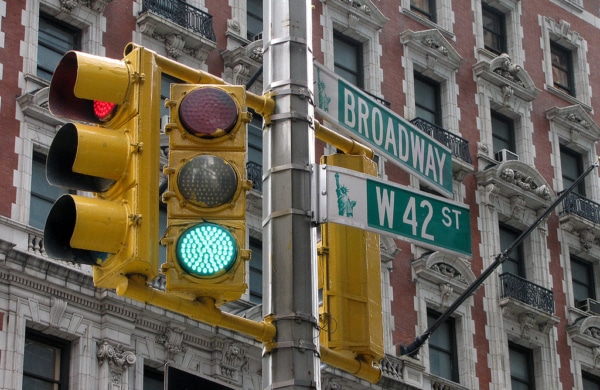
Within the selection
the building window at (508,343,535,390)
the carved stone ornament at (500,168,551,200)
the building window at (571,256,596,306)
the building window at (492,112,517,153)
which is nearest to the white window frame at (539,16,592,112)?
the building window at (492,112,517,153)

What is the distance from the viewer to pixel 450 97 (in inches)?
1473

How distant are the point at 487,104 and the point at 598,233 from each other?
4.84 m

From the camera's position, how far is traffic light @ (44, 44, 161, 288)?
27.8 feet

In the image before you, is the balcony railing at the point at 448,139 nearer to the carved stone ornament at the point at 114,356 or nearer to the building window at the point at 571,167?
the building window at the point at 571,167

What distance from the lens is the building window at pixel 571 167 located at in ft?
133

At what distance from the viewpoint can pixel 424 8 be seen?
38.9m

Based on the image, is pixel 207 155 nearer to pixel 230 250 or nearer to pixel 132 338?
pixel 230 250

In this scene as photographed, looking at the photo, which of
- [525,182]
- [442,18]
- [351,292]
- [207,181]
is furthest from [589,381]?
[207,181]

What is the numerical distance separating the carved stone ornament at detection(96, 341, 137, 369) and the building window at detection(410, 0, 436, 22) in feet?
51.5

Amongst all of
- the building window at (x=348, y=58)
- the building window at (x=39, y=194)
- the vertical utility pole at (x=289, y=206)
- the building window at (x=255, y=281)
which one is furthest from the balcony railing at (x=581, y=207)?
the vertical utility pole at (x=289, y=206)

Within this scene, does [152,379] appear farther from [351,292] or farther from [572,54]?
[572,54]

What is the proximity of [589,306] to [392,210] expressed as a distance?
28852 mm

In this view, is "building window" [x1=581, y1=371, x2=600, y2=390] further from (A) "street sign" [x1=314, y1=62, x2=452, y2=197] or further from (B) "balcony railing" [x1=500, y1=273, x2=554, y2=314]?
(A) "street sign" [x1=314, y1=62, x2=452, y2=197]

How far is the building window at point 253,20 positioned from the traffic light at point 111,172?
2415 centimetres
